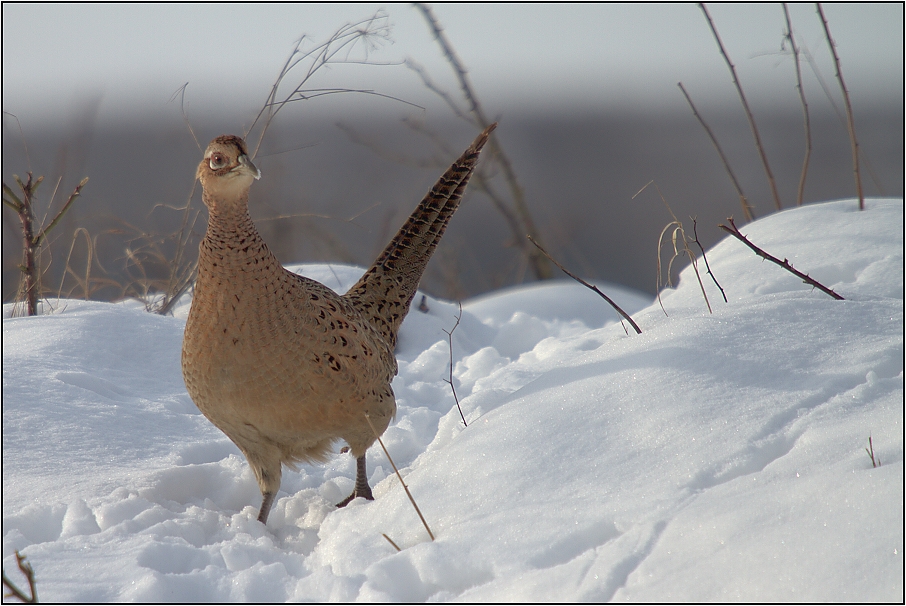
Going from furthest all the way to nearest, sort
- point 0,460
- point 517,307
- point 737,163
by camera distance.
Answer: point 737,163, point 517,307, point 0,460

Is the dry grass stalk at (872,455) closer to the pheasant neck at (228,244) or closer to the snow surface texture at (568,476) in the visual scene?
the snow surface texture at (568,476)

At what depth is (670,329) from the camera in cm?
258

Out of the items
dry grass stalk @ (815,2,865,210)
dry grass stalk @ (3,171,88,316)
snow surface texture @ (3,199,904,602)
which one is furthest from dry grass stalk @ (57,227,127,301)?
dry grass stalk @ (815,2,865,210)

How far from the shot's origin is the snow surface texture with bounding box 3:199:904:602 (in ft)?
5.16

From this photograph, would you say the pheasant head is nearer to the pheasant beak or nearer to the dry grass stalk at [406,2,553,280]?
the pheasant beak

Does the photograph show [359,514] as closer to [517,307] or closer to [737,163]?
[517,307]

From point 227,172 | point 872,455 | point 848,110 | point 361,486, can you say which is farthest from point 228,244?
point 848,110

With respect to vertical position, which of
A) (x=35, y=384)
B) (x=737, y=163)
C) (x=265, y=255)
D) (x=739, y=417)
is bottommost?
(x=737, y=163)

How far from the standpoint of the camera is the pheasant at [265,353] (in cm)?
228

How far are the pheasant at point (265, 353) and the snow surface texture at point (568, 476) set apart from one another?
0.25 m

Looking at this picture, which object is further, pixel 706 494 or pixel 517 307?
pixel 517 307

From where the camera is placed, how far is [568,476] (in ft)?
6.41

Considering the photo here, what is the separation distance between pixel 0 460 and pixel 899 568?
277 cm

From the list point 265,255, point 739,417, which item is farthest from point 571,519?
point 265,255
